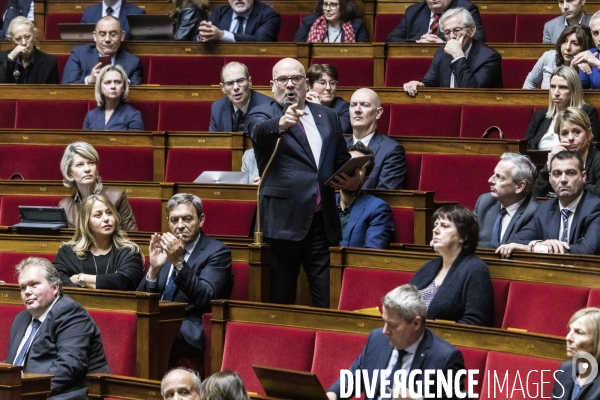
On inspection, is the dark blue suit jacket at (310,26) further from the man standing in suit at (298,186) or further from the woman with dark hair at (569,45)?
the man standing in suit at (298,186)

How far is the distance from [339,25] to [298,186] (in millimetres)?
937

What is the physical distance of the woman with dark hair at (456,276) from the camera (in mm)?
1425

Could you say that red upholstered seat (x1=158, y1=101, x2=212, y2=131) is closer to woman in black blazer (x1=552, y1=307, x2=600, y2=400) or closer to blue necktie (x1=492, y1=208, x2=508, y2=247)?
blue necktie (x1=492, y1=208, x2=508, y2=247)

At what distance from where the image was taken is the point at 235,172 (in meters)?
1.97

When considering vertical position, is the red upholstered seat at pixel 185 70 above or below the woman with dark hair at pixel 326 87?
above

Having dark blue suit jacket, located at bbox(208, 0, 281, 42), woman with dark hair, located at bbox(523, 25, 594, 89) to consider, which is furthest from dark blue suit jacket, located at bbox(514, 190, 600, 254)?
dark blue suit jacket, located at bbox(208, 0, 281, 42)

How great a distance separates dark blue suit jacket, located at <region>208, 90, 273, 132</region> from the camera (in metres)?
2.18

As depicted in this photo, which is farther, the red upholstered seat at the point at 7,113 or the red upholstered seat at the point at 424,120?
the red upholstered seat at the point at 7,113

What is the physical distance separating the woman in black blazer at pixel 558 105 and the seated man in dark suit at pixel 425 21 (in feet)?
1.50

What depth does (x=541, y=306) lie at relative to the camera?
4.71 ft

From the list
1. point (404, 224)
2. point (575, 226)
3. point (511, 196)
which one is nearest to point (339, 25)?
point (404, 224)

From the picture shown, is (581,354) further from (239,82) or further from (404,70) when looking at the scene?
(404,70)

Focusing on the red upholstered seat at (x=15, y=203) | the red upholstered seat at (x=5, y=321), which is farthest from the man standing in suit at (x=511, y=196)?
the red upholstered seat at (x=15, y=203)

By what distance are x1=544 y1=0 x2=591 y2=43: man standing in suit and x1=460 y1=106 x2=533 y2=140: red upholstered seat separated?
299 millimetres
